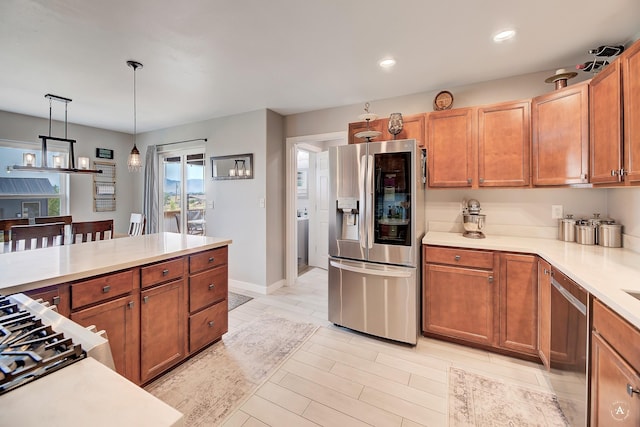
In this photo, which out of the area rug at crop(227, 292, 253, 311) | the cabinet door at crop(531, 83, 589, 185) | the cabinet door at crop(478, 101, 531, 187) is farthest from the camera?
the area rug at crop(227, 292, 253, 311)

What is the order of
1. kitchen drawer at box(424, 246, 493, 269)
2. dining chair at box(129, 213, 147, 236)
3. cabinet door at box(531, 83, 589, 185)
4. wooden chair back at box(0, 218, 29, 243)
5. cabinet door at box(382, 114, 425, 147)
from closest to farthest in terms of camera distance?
cabinet door at box(531, 83, 589, 185)
kitchen drawer at box(424, 246, 493, 269)
cabinet door at box(382, 114, 425, 147)
wooden chair back at box(0, 218, 29, 243)
dining chair at box(129, 213, 147, 236)

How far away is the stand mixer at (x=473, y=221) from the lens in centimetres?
262

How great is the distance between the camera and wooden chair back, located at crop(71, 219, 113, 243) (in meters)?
2.94

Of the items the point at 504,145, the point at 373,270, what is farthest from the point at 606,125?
the point at 373,270

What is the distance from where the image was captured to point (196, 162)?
473 centimetres

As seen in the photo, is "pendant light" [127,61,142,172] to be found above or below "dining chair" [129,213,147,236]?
above

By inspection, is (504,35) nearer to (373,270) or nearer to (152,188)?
(373,270)

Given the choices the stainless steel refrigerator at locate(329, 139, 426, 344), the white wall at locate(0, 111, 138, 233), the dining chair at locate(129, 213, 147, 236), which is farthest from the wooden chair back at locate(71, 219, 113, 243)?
the stainless steel refrigerator at locate(329, 139, 426, 344)

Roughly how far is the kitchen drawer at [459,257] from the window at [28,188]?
4.87 meters

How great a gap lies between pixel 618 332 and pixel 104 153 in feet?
21.4

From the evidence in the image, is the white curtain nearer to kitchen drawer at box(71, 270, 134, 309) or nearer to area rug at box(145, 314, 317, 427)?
area rug at box(145, 314, 317, 427)

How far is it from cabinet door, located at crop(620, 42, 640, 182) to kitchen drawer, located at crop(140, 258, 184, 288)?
294 cm

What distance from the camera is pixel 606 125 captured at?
181 centimetres

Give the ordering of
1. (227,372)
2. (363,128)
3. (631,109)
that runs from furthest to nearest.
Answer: (363,128), (227,372), (631,109)
